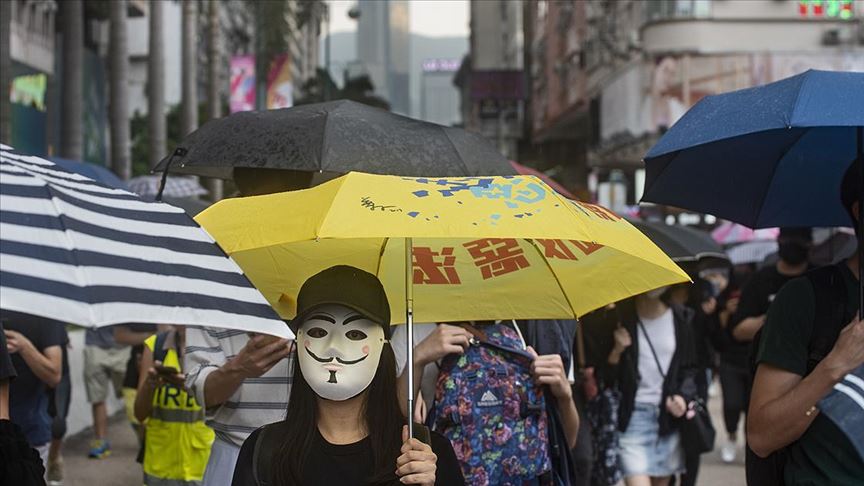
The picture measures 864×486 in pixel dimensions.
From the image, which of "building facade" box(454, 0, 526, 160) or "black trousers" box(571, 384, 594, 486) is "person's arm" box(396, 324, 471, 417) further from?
"building facade" box(454, 0, 526, 160)

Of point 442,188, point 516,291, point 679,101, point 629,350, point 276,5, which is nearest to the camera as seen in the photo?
point 442,188

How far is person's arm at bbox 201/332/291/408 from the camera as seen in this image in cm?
438

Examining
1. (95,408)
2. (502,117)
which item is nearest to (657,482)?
(95,408)

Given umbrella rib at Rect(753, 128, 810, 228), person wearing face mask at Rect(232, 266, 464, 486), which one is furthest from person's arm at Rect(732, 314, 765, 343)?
person wearing face mask at Rect(232, 266, 464, 486)

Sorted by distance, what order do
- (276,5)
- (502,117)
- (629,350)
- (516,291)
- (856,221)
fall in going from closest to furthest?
(856,221) < (516,291) < (629,350) < (276,5) < (502,117)

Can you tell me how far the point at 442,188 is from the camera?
371 cm

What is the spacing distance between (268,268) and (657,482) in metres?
3.97

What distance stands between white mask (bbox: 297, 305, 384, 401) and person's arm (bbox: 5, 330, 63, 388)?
10.5ft

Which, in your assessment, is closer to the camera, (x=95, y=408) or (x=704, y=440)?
(x=704, y=440)

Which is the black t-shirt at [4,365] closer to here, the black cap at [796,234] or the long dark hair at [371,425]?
the long dark hair at [371,425]

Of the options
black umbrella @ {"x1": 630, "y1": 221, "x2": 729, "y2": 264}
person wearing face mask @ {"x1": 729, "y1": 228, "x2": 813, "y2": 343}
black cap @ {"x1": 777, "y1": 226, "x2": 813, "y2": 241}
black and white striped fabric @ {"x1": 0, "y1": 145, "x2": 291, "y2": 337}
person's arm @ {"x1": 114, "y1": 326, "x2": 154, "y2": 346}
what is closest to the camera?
black and white striped fabric @ {"x1": 0, "y1": 145, "x2": 291, "y2": 337}

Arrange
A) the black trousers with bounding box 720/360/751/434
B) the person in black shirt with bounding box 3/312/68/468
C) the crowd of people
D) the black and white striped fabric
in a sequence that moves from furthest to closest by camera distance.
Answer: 1. the black trousers with bounding box 720/360/751/434
2. the person in black shirt with bounding box 3/312/68/468
3. the crowd of people
4. the black and white striped fabric

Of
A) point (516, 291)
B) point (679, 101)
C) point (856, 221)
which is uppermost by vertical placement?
point (856, 221)

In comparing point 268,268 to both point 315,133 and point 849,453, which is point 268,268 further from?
point 849,453
